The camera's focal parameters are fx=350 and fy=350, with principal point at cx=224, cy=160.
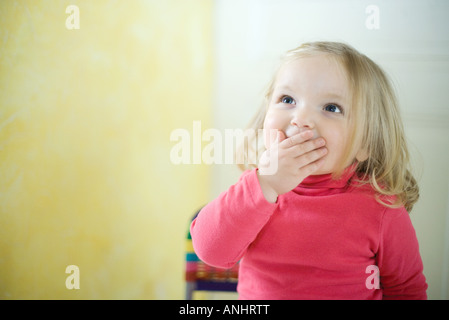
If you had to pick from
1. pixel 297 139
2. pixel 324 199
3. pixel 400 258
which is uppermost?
pixel 297 139

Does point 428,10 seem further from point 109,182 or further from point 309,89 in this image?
point 109,182

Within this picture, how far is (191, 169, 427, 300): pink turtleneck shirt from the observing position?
2.07 feet

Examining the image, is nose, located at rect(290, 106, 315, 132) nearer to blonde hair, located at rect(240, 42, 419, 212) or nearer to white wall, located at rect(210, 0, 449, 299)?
blonde hair, located at rect(240, 42, 419, 212)

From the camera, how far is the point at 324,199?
651 mm

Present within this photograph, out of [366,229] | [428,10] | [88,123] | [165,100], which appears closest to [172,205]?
[165,100]

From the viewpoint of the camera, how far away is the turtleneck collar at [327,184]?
67cm

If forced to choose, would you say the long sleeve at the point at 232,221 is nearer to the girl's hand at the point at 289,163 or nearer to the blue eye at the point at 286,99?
the girl's hand at the point at 289,163

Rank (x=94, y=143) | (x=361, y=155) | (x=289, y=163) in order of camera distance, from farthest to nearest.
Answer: (x=94, y=143), (x=361, y=155), (x=289, y=163)

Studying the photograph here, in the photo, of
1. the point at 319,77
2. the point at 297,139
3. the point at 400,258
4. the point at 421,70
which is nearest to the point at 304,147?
the point at 297,139

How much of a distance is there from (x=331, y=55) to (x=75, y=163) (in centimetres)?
56

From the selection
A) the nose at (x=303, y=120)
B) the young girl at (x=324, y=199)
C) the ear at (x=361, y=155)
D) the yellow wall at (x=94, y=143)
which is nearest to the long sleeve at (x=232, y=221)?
the young girl at (x=324, y=199)

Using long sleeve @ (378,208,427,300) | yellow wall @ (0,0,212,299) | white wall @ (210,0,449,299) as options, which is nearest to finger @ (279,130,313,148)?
long sleeve @ (378,208,427,300)

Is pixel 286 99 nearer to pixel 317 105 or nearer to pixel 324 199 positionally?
pixel 317 105

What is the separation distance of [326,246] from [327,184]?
119 mm
